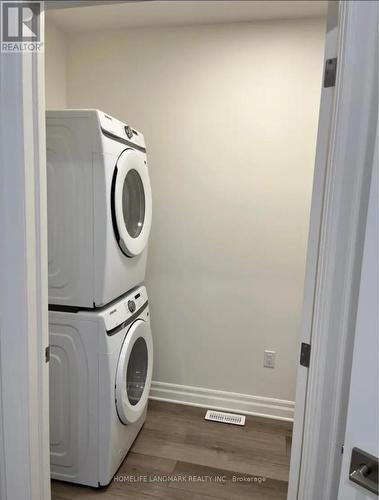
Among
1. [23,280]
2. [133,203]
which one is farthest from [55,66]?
[23,280]

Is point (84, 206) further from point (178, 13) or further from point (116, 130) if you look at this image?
point (178, 13)

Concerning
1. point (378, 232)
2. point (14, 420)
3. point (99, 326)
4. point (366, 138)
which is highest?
point (366, 138)

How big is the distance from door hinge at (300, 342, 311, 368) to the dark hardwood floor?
121cm

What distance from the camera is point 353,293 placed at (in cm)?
89

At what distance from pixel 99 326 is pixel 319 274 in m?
1.06

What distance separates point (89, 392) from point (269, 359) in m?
1.27

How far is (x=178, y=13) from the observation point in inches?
82.7

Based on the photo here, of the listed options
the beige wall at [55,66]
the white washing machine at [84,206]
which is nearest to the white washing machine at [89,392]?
the white washing machine at [84,206]

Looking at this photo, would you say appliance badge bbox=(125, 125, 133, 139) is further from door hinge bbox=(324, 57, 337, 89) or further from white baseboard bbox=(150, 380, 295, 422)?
white baseboard bbox=(150, 380, 295, 422)

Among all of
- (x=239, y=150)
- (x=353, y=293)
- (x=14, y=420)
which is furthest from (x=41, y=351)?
(x=239, y=150)

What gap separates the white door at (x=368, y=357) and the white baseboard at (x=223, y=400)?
174 cm

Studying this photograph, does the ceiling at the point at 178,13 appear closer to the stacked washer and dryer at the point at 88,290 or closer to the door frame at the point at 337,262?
the stacked washer and dryer at the point at 88,290

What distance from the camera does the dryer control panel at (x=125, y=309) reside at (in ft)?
5.50

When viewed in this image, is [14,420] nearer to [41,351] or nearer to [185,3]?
[41,351]
